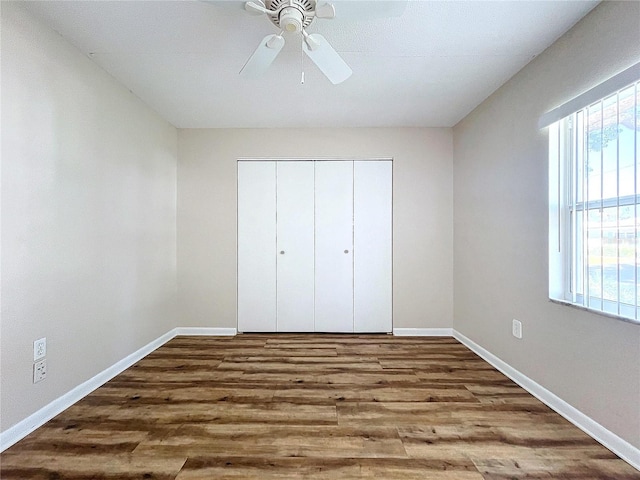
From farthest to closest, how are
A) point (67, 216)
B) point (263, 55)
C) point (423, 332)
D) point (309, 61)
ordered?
point (423, 332)
point (309, 61)
point (67, 216)
point (263, 55)

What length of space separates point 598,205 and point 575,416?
3.87ft

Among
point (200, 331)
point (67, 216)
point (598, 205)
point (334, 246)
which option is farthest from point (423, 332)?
point (67, 216)

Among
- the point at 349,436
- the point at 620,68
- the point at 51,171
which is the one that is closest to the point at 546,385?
the point at 349,436

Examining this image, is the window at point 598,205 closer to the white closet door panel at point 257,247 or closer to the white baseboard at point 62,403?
the white closet door panel at point 257,247

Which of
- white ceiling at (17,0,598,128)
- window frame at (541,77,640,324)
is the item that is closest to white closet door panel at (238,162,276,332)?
white ceiling at (17,0,598,128)

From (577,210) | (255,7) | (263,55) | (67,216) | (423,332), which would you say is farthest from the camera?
(423,332)

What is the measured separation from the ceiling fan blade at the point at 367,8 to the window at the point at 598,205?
1149 mm

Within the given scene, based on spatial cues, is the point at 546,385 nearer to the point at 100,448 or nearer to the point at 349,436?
the point at 349,436

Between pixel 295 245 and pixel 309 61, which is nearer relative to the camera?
pixel 309 61

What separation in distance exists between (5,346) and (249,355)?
5.62 ft

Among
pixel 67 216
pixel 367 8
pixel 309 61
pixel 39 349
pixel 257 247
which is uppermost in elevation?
pixel 309 61

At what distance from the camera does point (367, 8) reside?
1448mm

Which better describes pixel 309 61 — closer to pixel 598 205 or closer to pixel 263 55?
pixel 263 55

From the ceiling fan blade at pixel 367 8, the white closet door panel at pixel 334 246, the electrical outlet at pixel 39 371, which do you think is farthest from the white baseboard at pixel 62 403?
the ceiling fan blade at pixel 367 8
